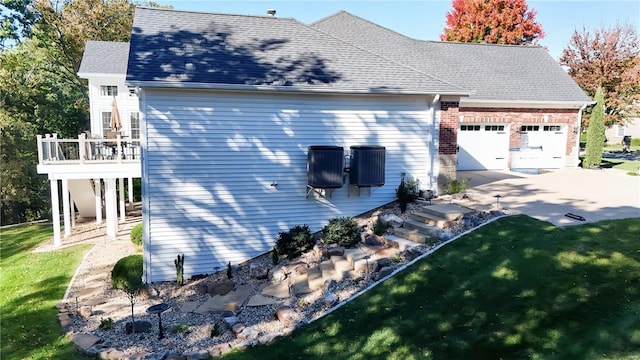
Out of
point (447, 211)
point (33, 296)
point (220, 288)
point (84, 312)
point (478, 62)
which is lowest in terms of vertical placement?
point (33, 296)

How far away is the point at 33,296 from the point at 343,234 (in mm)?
6909

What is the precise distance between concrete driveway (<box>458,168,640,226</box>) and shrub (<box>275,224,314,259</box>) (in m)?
4.39

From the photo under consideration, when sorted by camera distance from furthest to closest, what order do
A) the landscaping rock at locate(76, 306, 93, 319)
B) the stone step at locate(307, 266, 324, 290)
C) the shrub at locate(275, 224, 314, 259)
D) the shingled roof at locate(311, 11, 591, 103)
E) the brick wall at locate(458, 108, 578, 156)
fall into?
1. the brick wall at locate(458, 108, 578, 156)
2. the shingled roof at locate(311, 11, 591, 103)
3. the shrub at locate(275, 224, 314, 259)
4. the stone step at locate(307, 266, 324, 290)
5. the landscaping rock at locate(76, 306, 93, 319)

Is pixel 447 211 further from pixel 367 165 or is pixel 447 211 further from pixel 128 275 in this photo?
pixel 128 275

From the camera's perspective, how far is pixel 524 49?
20844mm

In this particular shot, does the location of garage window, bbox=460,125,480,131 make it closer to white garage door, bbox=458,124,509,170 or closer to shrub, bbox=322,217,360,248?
white garage door, bbox=458,124,509,170

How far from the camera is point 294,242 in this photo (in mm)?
9695

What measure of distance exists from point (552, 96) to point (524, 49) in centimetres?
431

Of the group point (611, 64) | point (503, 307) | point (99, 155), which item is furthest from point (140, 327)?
point (611, 64)

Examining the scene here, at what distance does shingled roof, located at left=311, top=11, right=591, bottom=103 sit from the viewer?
1526 cm

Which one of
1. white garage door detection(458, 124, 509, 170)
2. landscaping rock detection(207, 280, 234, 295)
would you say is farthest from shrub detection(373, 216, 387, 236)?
white garage door detection(458, 124, 509, 170)

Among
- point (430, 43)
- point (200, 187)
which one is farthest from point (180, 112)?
point (430, 43)

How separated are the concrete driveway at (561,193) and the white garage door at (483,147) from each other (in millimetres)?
951

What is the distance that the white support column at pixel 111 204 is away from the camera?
13.0 meters
